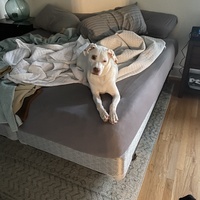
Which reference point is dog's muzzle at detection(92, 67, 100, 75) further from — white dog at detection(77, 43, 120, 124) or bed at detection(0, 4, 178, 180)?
bed at detection(0, 4, 178, 180)

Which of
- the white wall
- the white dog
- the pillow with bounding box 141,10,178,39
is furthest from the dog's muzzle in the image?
the white wall

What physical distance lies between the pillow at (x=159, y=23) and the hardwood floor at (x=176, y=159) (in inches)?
29.9

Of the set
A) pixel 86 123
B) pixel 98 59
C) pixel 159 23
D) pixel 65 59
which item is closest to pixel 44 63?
pixel 65 59

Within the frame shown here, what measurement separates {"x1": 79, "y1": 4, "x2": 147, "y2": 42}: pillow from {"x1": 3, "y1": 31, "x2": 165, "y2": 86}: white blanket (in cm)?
20

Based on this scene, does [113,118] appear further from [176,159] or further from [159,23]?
[159,23]

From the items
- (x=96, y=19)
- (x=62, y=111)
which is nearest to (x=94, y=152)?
(x=62, y=111)

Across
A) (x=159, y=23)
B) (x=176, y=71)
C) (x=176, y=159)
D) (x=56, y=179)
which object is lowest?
(x=176, y=71)

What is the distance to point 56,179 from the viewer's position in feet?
4.38

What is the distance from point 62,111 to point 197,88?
61.9 inches

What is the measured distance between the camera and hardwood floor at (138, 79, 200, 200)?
1270 mm

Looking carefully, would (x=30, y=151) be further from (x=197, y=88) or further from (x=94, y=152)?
(x=197, y=88)

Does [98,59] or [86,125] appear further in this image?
[98,59]

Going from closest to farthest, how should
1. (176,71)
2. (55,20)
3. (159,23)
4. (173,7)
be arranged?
1. (159,23)
2. (173,7)
3. (55,20)
4. (176,71)

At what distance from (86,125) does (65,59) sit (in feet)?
2.19
